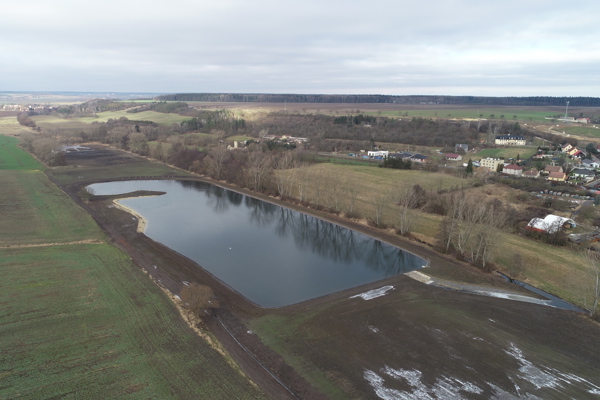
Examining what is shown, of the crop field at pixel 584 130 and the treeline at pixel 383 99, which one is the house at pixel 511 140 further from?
the treeline at pixel 383 99

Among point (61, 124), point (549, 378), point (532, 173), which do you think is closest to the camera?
point (549, 378)

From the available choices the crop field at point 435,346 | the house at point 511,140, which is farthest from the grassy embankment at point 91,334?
the house at point 511,140

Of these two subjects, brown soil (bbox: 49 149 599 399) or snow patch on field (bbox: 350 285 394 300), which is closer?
brown soil (bbox: 49 149 599 399)

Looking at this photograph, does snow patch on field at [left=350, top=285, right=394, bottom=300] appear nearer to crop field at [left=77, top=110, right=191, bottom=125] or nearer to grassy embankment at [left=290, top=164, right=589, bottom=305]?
grassy embankment at [left=290, top=164, right=589, bottom=305]

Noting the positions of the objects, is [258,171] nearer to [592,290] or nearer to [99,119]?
[592,290]

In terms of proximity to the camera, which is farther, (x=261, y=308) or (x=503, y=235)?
(x=503, y=235)

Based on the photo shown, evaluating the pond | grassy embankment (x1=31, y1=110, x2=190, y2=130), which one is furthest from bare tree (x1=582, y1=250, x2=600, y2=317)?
grassy embankment (x1=31, y1=110, x2=190, y2=130)

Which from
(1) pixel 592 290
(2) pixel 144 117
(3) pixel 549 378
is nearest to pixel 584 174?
(1) pixel 592 290

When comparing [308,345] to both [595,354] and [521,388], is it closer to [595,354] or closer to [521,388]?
[521,388]
